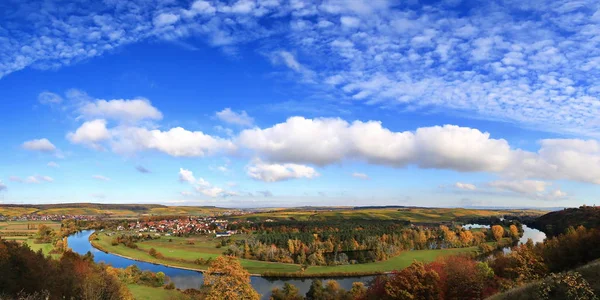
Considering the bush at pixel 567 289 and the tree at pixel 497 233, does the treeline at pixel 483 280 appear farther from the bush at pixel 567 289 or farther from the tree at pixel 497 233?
the tree at pixel 497 233

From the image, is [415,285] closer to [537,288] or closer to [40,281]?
[537,288]

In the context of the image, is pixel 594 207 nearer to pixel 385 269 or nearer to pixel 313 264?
→ pixel 385 269

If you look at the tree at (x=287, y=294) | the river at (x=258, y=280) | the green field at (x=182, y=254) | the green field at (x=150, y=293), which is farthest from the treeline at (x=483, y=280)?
the green field at (x=182, y=254)

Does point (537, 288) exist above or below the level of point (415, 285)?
above

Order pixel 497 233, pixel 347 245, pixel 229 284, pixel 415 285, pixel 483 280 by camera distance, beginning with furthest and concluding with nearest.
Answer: pixel 497 233, pixel 347 245, pixel 483 280, pixel 229 284, pixel 415 285

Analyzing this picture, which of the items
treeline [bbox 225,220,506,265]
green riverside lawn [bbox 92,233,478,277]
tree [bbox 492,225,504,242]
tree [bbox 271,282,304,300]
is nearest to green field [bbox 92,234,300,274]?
green riverside lawn [bbox 92,233,478,277]

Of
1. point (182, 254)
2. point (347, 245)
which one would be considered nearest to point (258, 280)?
point (182, 254)
